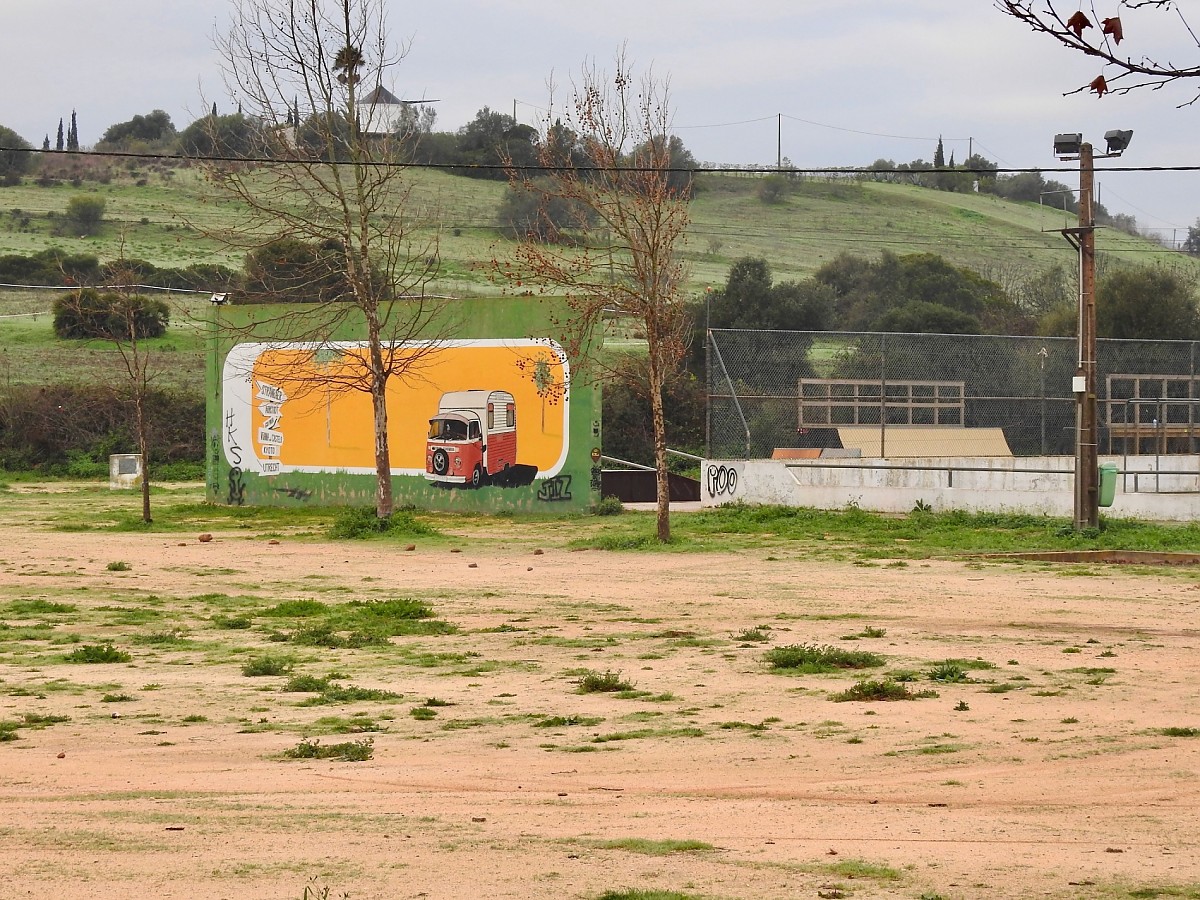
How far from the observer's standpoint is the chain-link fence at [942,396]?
30.6m

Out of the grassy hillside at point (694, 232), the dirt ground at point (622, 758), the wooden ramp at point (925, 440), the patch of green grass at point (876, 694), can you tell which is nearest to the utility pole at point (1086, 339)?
the dirt ground at point (622, 758)

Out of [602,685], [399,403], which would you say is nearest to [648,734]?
[602,685]

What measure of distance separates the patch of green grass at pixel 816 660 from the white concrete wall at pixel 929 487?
45.4 ft

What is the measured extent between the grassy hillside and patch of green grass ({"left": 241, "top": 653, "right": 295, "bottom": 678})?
1695 inches

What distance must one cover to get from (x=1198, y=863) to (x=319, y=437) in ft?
92.1

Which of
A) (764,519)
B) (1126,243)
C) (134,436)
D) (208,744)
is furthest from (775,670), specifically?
(1126,243)

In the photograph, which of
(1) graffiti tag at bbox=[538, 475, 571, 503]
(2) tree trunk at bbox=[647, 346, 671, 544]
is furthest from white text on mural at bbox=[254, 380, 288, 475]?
(2) tree trunk at bbox=[647, 346, 671, 544]

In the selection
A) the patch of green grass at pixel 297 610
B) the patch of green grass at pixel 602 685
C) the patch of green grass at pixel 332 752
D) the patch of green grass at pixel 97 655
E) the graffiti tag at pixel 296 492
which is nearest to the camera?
the patch of green grass at pixel 332 752

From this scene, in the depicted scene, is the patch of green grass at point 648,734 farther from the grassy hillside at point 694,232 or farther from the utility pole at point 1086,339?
the grassy hillside at point 694,232

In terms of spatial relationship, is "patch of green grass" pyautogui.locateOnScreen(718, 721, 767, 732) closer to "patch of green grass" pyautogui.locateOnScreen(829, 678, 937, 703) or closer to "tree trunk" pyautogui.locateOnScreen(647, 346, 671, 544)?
"patch of green grass" pyautogui.locateOnScreen(829, 678, 937, 703)

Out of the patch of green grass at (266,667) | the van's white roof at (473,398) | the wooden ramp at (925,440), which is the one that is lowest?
the patch of green grass at (266,667)

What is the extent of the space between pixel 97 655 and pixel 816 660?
19.7 feet

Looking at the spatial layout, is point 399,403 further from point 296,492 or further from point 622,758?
point 622,758

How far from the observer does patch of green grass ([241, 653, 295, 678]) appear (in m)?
11.4
